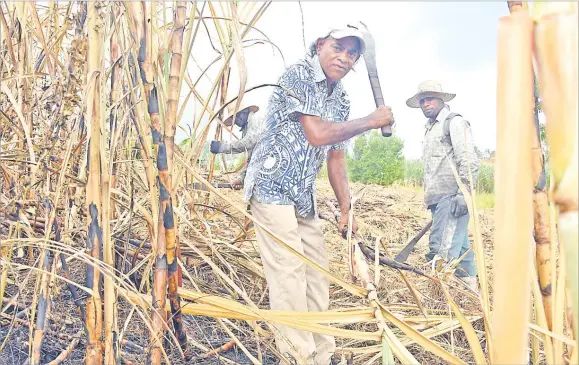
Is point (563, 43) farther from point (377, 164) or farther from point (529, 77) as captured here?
point (377, 164)

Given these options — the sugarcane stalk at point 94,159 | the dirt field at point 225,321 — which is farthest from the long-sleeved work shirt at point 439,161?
the sugarcane stalk at point 94,159

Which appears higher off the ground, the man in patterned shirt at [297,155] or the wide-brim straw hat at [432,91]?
the wide-brim straw hat at [432,91]

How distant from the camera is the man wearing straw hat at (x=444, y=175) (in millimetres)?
3184

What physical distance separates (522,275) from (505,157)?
0.08 metres

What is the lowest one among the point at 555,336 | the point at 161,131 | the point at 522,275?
the point at 555,336

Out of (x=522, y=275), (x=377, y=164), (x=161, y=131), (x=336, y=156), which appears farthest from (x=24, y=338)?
(x=377, y=164)

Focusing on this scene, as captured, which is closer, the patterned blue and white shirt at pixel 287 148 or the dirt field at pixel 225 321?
the dirt field at pixel 225 321

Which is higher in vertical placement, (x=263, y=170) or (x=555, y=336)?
(x=263, y=170)

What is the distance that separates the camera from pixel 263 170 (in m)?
1.78

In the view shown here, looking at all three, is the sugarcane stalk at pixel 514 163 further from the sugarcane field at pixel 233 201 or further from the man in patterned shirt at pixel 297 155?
the man in patterned shirt at pixel 297 155

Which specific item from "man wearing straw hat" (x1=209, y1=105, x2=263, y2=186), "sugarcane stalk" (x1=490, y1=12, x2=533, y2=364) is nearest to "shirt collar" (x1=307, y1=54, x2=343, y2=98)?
"man wearing straw hat" (x1=209, y1=105, x2=263, y2=186)

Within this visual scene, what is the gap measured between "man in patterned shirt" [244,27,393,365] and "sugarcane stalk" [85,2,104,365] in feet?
2.77

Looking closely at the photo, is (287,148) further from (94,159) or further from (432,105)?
(432,105)

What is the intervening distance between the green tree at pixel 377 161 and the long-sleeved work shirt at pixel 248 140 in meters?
6.40
